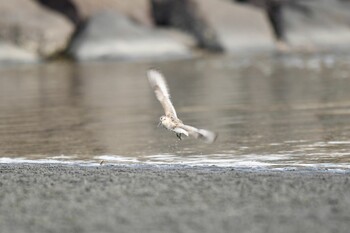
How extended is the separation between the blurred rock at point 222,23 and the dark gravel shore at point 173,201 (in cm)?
2942

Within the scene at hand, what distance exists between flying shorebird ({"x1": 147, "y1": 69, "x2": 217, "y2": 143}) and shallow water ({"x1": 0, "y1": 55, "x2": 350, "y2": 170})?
514 millimetres

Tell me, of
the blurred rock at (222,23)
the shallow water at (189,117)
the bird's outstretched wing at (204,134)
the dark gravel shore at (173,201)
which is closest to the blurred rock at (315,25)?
the blurred rock at (222,23)

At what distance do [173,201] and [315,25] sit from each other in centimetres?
3550

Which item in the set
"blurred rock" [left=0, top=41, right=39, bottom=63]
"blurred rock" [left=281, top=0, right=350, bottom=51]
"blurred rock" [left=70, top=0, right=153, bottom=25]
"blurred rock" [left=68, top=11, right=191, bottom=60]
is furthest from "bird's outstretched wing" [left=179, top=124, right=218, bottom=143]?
"blurred rock" [left=281, top=0, right=350, bottom=51]

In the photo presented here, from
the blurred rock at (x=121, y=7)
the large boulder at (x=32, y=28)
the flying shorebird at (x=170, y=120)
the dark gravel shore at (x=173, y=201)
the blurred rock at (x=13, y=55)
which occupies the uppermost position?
the blurred rock at (x=121, y=7)

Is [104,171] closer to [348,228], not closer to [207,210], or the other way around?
[207,210]

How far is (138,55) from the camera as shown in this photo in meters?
36.8

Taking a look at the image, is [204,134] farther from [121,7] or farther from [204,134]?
[121,7]

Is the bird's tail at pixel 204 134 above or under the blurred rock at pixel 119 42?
under

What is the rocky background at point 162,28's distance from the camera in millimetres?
36594

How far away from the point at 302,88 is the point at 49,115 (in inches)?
Result: 238

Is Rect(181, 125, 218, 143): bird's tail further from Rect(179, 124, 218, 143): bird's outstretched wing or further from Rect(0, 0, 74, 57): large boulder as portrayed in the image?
Rect(0, 0, 74, 57): large boulder

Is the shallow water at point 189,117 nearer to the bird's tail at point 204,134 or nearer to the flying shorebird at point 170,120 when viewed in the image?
the flying shorebird at point 170,120

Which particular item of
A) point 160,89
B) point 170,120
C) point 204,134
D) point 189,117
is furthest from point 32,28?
point 204,134
